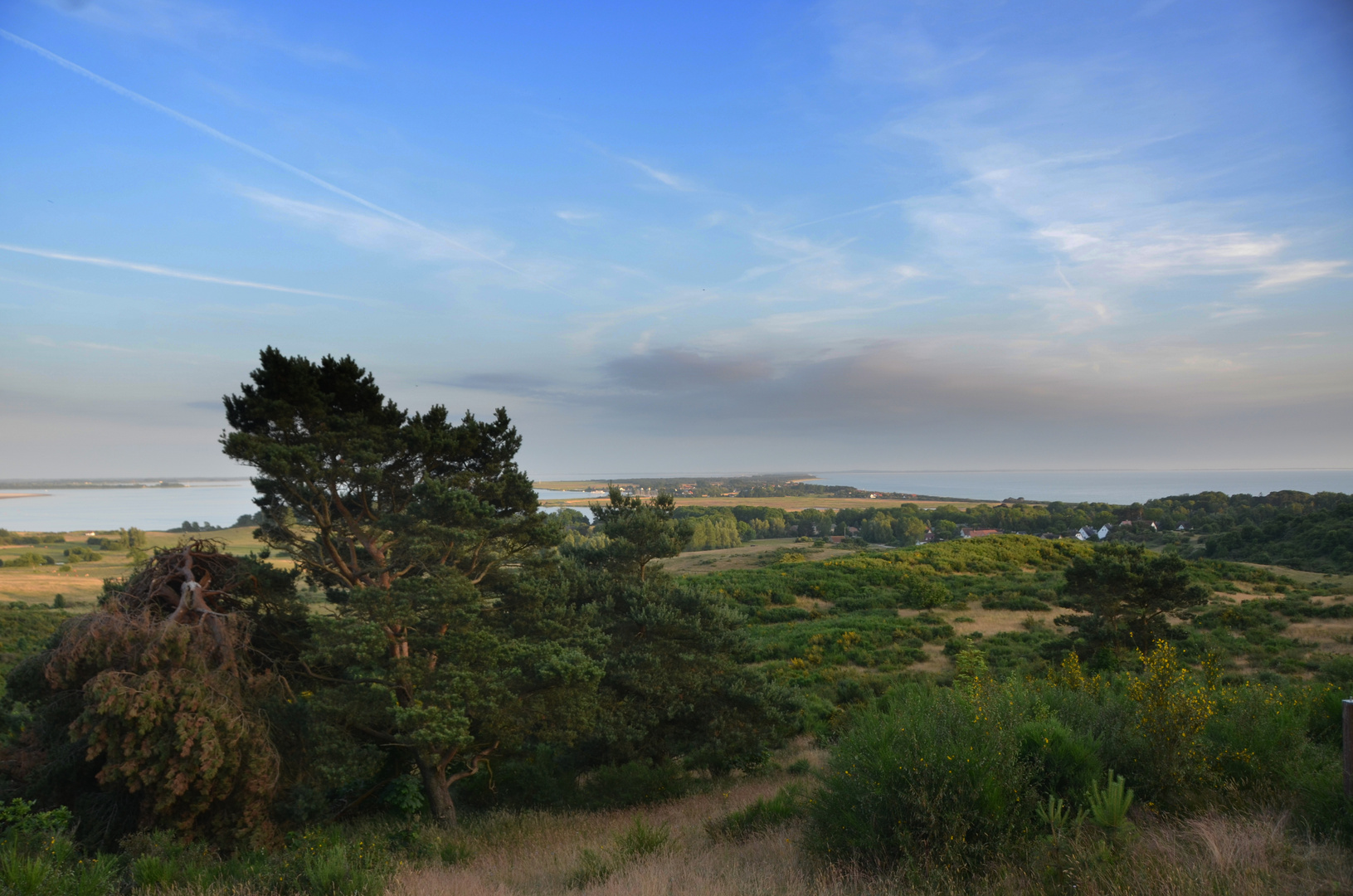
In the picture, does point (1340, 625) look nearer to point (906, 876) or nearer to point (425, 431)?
point (906, 876)

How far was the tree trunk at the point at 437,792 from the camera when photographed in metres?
10.8

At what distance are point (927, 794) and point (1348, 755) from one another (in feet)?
9.76

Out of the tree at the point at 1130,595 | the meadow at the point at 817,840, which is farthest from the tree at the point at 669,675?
the tree at the point at 1130,595

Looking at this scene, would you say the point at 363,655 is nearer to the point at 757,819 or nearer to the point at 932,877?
the point at 757,819

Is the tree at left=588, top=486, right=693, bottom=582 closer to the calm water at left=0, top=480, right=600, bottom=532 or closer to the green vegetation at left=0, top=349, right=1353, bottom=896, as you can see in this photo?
the green vegetation at left=0, top=349, right=1353, bottom=896

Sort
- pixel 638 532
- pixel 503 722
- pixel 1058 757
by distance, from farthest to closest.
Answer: pixel 638 532 < pixel 503 722 < pixel 1058 757

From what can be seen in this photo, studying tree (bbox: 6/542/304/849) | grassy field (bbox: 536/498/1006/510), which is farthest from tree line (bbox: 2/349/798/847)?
grassy field (bbox: 536/498/1006/510)

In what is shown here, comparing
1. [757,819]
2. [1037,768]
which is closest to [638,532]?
[757,819]

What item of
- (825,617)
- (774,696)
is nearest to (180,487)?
(825,617)

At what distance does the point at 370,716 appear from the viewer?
9.70 m

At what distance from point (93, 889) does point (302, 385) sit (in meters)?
7.23

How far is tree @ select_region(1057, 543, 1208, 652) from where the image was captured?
18.0m

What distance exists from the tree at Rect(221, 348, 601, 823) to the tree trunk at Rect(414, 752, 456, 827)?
0.10 ft

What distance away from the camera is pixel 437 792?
35.8 ft
